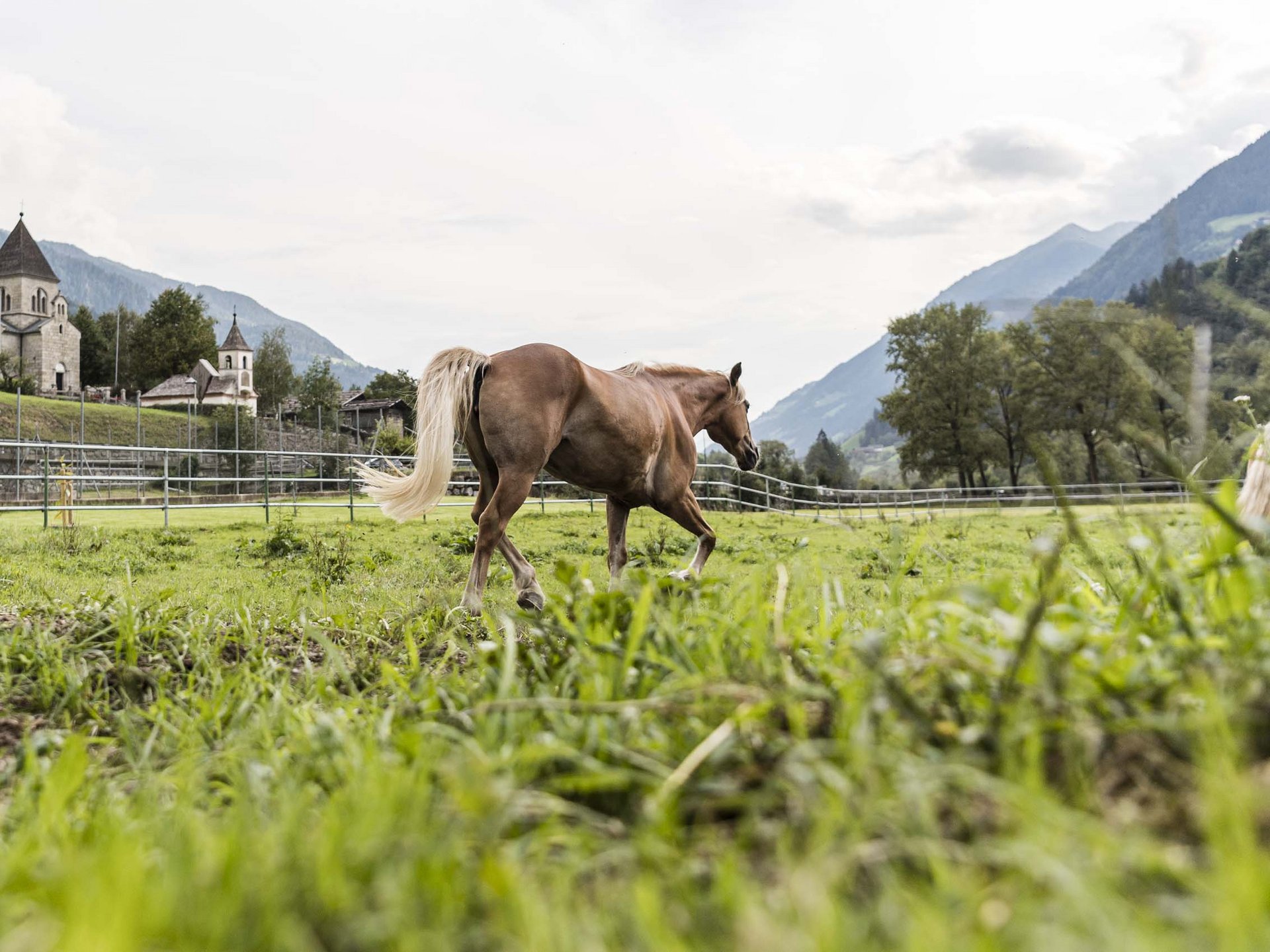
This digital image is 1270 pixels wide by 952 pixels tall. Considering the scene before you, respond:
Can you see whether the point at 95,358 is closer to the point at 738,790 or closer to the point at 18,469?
the point at 18,469

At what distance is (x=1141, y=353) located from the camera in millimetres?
47656

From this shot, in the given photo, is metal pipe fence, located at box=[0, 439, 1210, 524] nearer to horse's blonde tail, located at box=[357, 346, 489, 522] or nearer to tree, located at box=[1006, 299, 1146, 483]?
horse's blonde tail, located at box=[357, 346, 489, 522]

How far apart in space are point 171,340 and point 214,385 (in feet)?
31.1

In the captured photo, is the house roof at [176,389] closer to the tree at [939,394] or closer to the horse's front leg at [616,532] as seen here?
the tree at [939,394]

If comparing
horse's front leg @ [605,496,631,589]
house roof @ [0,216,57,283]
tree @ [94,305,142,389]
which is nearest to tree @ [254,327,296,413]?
tree @ [94,305,142,389]

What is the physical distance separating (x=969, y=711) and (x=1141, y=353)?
53.3 m

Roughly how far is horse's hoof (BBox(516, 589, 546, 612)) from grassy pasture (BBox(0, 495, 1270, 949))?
3943 mm

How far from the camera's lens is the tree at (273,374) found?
99.9 metres

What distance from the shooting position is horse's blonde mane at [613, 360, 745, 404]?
331 inches

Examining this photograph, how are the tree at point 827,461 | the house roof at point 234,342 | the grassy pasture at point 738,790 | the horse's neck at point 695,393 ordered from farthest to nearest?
the house roof at point 234,342, the tree at point 827,461, the horse's neck at point 695,393, the grassy pasture at point 738,790

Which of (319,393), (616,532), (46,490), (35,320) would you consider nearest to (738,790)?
(616,532)

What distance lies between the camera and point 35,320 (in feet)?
357

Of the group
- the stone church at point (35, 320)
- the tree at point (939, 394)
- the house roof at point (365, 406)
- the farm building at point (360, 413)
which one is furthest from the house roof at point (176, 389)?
the tree at point (939, 394)

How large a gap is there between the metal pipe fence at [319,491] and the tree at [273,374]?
33.8 m
